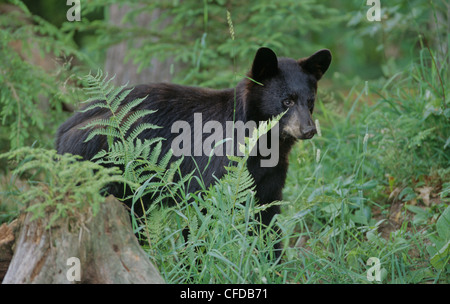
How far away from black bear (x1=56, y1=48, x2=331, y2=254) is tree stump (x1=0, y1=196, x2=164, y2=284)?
1276mm

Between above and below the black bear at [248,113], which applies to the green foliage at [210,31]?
above

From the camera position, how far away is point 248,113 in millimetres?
3842

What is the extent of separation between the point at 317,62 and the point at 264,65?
1.64 ft

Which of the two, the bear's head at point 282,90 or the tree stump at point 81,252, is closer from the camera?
the tree stump at point 81,252

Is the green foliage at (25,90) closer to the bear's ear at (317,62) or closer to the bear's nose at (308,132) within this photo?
the bear's ear at (317,62)

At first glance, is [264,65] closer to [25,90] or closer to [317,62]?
[317,62]

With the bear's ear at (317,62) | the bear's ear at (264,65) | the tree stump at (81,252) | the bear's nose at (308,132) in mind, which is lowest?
the tree stump at (81,252)

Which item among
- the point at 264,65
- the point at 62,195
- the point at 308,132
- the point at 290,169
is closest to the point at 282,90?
the point at 264,65

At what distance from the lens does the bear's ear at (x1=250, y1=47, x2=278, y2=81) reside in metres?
3.63

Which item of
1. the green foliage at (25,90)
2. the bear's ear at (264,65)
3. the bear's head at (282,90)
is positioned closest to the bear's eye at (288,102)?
the bear's head at (282,90)

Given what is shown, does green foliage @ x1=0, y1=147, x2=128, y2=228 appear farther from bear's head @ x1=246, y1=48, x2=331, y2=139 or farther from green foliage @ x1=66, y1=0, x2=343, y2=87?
green foliage @ x1=66, y1=0, x2=343, y2=87

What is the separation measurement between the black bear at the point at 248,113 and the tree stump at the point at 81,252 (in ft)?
4.18

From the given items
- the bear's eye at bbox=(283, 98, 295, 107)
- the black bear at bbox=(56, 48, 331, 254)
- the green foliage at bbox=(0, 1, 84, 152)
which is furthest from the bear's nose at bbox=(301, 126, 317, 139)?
the green foliage at bbox=(0, 1, 84, 152)

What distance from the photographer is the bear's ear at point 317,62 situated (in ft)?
12.9
